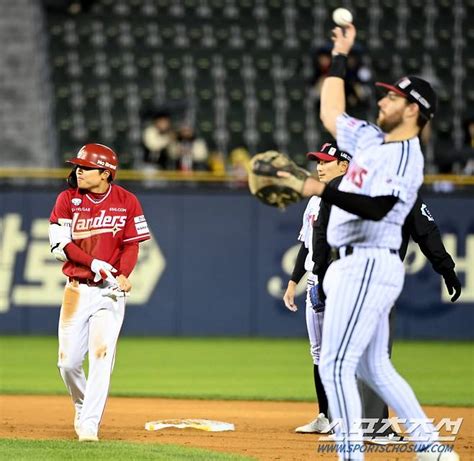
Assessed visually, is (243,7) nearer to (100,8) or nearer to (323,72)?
(100,8)

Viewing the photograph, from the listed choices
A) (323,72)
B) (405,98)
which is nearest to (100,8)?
(323,72)

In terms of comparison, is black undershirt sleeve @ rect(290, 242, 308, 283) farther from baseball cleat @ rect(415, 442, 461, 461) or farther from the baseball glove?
baseball cleat @ rect(415, 442, 461, 461)

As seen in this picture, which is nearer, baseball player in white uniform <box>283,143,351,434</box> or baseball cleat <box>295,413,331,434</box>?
baseball player in white uniform <box>283,143,351,434</box>

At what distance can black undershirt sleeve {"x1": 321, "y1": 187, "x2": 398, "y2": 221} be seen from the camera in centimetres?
537

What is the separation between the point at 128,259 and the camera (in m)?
7.55

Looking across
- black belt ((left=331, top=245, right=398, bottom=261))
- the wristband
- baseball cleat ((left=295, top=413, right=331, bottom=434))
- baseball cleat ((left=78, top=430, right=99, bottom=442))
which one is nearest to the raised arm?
the wristband

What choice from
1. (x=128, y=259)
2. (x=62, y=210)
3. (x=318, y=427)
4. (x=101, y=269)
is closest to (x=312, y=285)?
(x=318, y=427)

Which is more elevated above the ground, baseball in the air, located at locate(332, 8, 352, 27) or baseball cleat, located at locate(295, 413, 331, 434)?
baseball in the air, located at locate(332, 8, 352, 27)

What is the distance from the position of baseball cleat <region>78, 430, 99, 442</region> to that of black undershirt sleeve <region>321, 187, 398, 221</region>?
2621mm

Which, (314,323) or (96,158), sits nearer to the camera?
(96,158)

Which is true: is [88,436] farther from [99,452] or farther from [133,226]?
[133,226]

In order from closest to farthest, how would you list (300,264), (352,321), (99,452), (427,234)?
(352,321), (99,452), (427,234), (300,264)

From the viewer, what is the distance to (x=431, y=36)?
21.2 metres

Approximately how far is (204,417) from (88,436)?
69.4 inches
